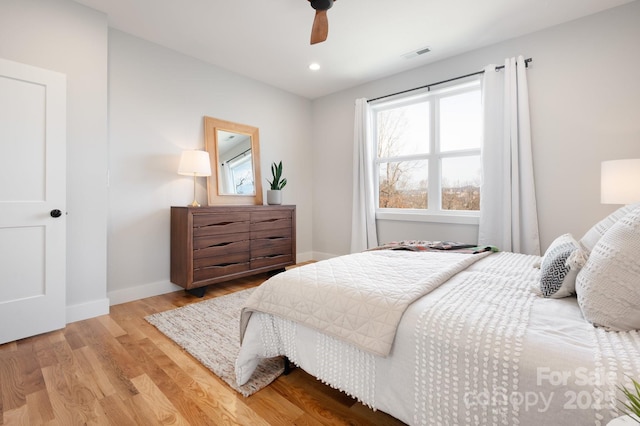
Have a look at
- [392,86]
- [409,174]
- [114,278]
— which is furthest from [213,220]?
[392,86]

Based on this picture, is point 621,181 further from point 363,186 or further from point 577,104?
point 363,186

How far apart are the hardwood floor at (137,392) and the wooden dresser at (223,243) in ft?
3.04

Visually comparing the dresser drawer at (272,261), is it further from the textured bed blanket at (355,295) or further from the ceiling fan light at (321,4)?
the ceiling fan light at (321,4)

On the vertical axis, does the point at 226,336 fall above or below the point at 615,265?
below

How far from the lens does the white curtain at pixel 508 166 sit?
2.81m

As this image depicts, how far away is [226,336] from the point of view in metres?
2.06

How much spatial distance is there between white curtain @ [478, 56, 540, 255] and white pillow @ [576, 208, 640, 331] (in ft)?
6.63

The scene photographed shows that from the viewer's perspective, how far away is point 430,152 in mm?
3574

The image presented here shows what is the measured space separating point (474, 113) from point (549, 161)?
0.93 metres

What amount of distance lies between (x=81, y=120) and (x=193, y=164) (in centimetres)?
93

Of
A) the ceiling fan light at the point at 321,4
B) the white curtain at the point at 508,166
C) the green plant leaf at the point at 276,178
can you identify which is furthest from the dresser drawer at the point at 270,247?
the ceiling fan light at the point at 321,4

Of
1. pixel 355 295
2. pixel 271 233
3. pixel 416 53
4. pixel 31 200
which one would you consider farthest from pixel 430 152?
pixel 31 200

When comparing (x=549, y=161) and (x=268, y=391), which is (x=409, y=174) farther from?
(x=268, y=391)

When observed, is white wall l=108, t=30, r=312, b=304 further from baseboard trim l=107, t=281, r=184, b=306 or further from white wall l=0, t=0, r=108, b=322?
white wall l=0, t=0, r=108, b=322
